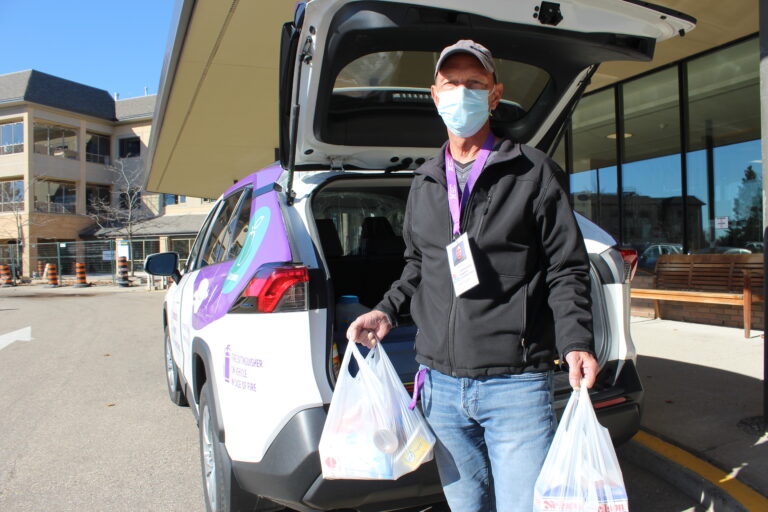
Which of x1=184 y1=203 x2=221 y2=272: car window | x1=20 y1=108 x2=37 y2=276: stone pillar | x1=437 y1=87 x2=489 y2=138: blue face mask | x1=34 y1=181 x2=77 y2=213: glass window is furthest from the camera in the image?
x1=34 y1=181 x2=77 y2=213: glass window

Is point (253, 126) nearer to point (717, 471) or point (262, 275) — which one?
point (262, 275)

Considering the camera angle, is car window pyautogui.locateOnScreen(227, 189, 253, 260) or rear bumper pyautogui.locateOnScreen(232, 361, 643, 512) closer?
rear bumper pyautogui.locateOnScreen(232, 361, 643, 512)

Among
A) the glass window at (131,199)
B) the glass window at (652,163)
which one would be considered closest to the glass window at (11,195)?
the glass window at (131,199)

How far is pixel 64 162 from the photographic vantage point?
35875 mm

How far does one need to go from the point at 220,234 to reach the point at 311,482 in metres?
1.85

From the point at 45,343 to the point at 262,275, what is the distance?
25.9 feet

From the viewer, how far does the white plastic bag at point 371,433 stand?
178cm

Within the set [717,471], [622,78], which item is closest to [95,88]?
[622,78]

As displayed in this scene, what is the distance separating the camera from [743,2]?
6258 millimetres

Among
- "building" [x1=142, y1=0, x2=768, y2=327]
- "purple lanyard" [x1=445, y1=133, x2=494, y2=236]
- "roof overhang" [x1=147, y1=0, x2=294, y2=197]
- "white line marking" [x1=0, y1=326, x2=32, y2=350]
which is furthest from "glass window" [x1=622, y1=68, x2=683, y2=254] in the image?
"white line marking" [x1=0, y1=326, x2=32, y2=350]

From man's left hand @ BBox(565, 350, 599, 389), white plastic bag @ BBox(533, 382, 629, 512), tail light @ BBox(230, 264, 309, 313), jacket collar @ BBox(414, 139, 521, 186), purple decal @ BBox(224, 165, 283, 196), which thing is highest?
purple decal @ BBox(224, 165, 283, 196)

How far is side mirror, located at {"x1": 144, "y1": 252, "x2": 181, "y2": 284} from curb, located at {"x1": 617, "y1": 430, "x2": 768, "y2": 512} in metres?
3.43

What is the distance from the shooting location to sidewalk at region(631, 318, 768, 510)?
3.09 meters

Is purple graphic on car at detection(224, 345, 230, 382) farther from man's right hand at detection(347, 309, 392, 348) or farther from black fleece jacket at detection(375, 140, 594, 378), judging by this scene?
black fleece jacket at detection(375, 140, 594, 378)
